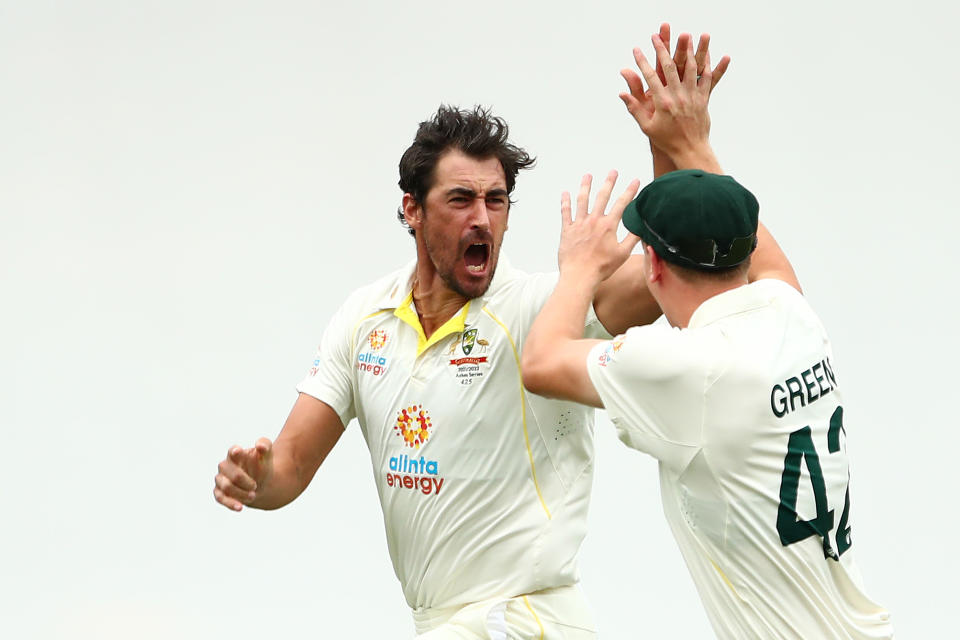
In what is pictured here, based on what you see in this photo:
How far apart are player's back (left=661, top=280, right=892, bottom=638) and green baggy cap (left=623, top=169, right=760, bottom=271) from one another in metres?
0.13

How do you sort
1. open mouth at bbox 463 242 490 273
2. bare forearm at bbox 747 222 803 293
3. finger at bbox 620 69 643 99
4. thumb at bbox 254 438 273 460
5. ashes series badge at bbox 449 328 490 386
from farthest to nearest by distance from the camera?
1. open mouth at bbox 463 242 490 273
2. ashes series badge at bbox 449 328 490 386
3. thumb at bbox 254 438 273 460
4. finger at bbox 620 69 643 99
5. bare forearm at bbox 747 222 803 293

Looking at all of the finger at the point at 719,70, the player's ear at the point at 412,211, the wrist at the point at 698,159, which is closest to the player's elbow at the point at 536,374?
the wrist at the point at 698,159

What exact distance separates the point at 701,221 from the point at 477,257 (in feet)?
→ 5.35

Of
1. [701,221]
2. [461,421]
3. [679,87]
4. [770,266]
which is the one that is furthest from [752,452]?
[461,421]

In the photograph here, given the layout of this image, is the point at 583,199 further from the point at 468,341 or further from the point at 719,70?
the point at 468,341

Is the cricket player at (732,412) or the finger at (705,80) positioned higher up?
the finger at (705,80)

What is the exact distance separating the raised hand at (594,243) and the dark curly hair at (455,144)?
100cm

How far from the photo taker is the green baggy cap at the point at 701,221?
3.60 metres

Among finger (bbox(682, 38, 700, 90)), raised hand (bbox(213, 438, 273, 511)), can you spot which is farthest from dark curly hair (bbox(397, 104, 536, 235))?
raised hand (bbox(213, 438, 273, 511))

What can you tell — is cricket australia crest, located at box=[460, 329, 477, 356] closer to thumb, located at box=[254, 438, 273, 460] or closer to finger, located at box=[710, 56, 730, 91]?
thumb, located at box=[254, 438, 273, 460]

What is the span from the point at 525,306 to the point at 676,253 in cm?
132

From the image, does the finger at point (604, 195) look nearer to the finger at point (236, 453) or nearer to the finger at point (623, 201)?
the finger at point (623, 201)

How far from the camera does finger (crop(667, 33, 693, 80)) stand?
14.0 feet

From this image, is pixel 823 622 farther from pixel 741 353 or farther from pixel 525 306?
pixel 525 306
